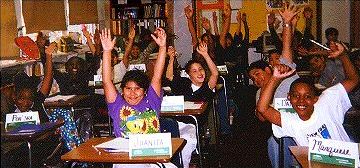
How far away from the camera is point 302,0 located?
977 cm

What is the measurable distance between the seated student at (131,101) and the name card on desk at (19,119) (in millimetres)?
632

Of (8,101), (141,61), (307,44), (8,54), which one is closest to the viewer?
(8,101)

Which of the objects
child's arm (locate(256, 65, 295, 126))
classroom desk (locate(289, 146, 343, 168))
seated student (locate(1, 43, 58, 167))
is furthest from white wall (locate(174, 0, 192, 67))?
classroom desk (locate(289, 146, 343, 168))

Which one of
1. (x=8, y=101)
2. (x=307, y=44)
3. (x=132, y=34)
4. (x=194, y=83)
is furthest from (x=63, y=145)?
(x=307, y=44)

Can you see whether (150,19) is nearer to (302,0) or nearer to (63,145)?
(302,0)

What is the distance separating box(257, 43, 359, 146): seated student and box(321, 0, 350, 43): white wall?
702cm

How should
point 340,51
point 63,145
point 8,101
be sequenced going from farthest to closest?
point 63,145 < point 8,101 < point 340,51

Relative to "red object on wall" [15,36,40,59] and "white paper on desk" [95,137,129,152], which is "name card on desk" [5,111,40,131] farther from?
"red object on wall" [15,36,40,59]

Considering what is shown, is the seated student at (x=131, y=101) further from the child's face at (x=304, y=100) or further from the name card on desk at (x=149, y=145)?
the child's face at (x=304, y=100)

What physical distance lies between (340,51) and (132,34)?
123 inches

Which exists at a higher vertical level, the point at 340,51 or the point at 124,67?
the point at 340,51

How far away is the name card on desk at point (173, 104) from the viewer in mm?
3969

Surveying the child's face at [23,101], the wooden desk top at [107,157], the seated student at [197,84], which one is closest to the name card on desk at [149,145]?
the wooden desk top at [107,157]

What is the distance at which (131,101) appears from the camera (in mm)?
3225
